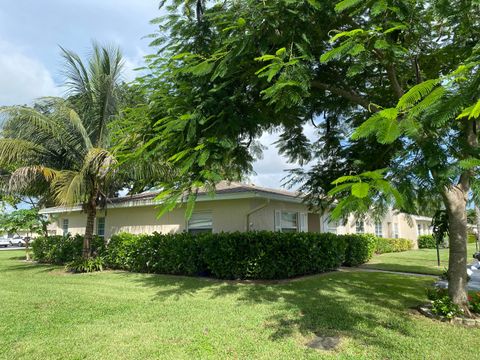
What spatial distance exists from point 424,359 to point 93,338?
505 cm

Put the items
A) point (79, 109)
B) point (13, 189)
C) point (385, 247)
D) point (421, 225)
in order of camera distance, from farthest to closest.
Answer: point (421, 225) < point (385, 247) < point (79, 109) < point (13, 189)

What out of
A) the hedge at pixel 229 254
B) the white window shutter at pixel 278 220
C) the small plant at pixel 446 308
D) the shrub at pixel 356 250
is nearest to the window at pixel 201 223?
the hedge at pixel 229 254

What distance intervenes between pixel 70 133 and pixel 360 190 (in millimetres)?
14045

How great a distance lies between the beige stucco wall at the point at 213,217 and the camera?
560 inches

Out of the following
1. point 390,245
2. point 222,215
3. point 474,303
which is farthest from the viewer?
point 390,245

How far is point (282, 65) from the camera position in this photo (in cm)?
636

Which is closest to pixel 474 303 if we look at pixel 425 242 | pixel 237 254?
pixel 237 254

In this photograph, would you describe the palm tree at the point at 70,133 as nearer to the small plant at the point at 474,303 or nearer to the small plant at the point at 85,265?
the small plant at the point at 85,265

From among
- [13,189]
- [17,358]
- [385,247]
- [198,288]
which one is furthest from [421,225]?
[17,358]

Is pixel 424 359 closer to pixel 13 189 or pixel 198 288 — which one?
pixel 198 288

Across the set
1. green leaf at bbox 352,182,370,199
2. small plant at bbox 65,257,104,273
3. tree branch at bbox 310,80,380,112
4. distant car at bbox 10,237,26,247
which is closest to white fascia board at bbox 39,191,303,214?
small plant at bbox 65,257,104,273

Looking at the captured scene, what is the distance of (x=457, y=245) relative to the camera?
792 centimetres

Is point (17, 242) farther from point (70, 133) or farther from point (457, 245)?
point (457, 245)

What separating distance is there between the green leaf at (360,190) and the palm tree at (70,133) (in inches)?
462
